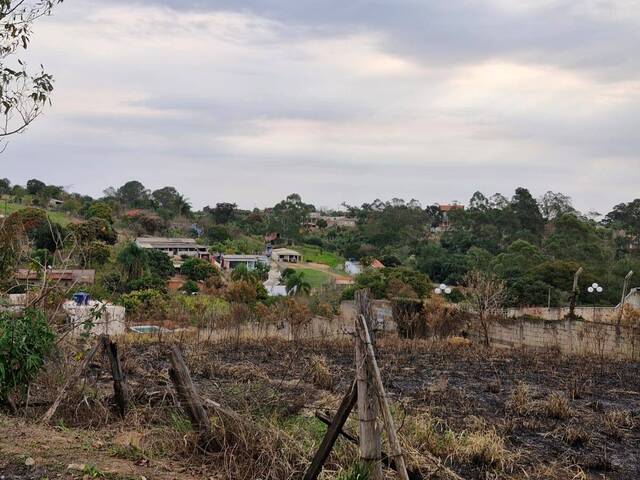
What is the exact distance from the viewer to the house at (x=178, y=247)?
3931 centimetres

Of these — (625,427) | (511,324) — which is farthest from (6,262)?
(511,324)

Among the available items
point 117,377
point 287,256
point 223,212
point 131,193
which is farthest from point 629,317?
point 131,193

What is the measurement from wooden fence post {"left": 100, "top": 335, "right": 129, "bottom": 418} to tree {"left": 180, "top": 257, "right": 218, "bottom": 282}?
2482 cm

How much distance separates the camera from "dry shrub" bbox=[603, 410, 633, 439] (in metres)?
6.36

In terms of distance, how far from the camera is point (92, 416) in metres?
5.35

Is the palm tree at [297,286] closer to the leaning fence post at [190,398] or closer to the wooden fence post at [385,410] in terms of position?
the leaning fence post at [190,398]

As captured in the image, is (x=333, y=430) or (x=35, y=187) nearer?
(x=333, y=430)

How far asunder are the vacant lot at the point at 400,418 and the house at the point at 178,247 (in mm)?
28973

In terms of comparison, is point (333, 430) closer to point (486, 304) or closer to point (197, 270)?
point (486, 304)

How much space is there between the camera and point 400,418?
5.48 m

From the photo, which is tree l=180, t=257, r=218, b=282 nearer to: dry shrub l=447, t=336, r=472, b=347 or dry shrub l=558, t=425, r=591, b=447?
dry shrub l=447, t=336, r=472, b=347

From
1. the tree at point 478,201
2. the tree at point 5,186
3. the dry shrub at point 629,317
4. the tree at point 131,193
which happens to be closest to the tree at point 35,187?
the tree at point 5,186

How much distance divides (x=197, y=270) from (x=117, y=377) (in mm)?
25605

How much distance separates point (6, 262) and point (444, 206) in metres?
58.2
